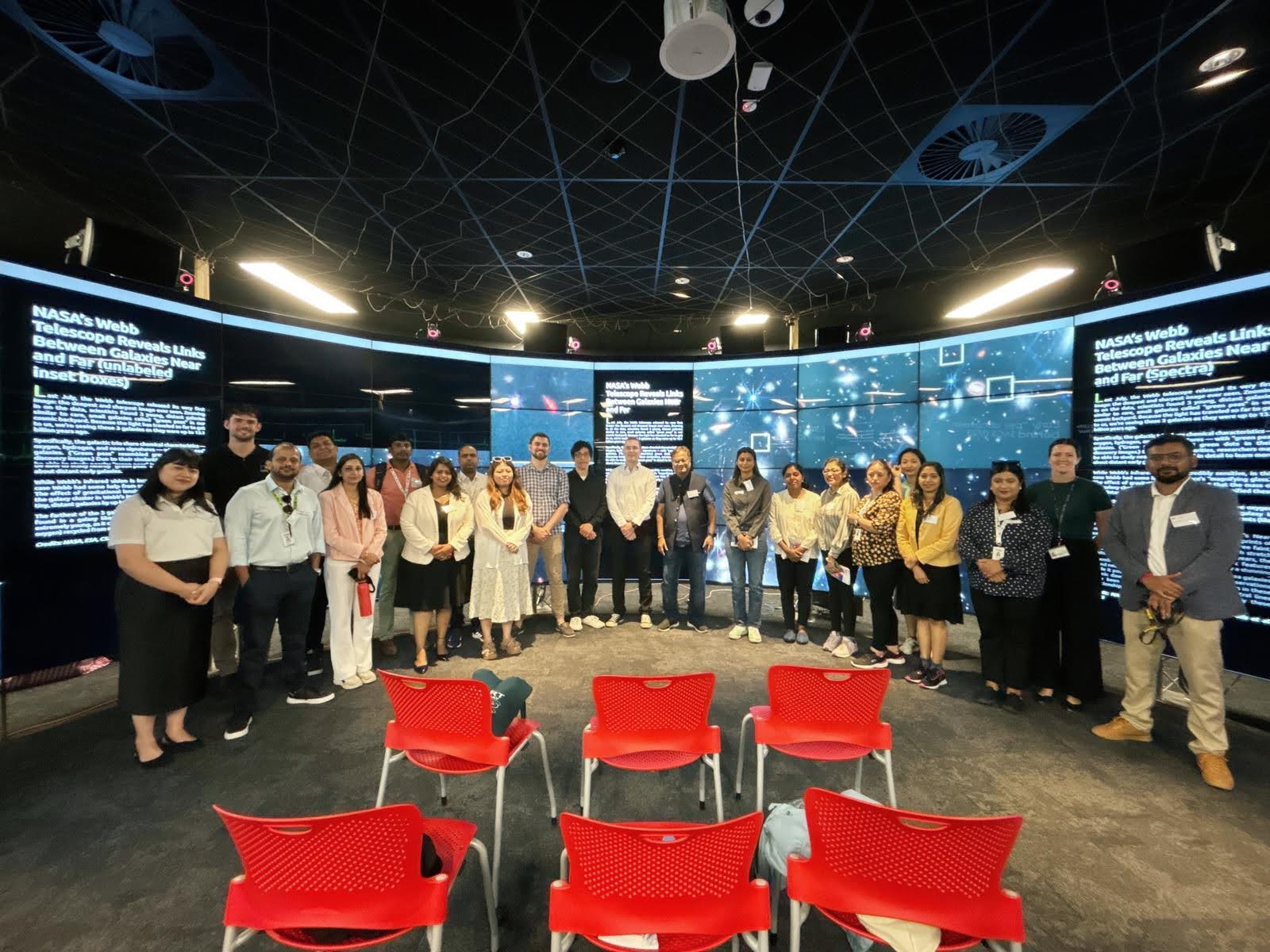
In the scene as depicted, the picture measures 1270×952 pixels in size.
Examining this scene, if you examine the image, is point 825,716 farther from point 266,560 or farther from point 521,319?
point 521,319

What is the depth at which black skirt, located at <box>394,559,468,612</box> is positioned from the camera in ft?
13.0

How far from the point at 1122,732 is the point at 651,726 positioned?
2.99m

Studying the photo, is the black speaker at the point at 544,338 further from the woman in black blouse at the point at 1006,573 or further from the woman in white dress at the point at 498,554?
the woman in black blouse at the point at 1006,573

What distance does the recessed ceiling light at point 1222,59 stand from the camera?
2.47m

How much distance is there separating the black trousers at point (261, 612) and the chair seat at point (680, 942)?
297 cm

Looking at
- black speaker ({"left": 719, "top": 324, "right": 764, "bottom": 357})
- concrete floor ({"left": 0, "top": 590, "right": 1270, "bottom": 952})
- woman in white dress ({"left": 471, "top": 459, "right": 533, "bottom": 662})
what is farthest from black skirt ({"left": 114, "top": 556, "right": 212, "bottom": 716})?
black speaker ({"left": 719, "top": 324, "right": 764, "bottom": 357})

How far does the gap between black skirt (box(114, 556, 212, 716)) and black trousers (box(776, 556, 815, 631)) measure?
4.29 m

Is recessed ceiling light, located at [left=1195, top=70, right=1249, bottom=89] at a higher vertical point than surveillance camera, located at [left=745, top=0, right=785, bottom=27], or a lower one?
higher

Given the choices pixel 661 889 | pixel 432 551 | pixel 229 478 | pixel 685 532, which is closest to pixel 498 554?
pixel 432 551

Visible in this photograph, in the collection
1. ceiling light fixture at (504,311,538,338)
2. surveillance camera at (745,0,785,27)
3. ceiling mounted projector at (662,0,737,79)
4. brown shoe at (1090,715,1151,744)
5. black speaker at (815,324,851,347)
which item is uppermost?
ceiling light fixture at (504,311,538,338)

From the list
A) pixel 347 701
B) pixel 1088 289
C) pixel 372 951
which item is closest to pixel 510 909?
pixel 372 951

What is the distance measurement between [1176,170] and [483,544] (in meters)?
5.71

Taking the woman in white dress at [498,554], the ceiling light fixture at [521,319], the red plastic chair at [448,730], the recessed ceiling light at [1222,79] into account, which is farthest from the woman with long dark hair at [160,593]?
the recessed ceiling light at [1222,79]

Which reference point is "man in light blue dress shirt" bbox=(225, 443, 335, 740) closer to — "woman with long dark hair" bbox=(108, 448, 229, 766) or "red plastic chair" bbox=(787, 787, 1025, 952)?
"woman with long dark hair" bbox=(108, 448, 229, 766)
